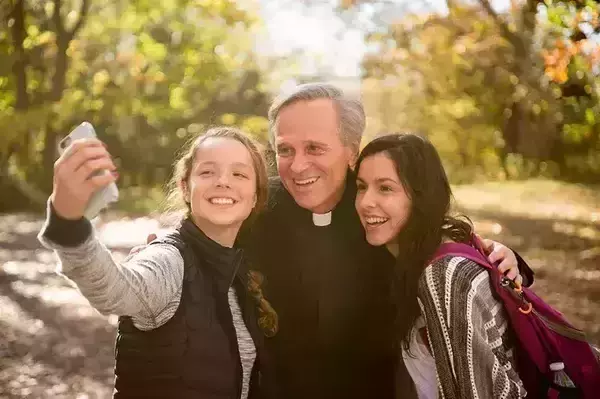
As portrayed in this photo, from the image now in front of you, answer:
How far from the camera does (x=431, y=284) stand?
219 centimetres

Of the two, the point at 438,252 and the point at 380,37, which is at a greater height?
the point at 380,37

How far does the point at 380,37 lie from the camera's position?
54.1 feet

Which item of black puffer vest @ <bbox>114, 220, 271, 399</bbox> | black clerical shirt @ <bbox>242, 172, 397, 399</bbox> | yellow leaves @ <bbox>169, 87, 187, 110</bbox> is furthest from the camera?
yellow leaves @ <bbox>169, 87, 187, 110</bbox>

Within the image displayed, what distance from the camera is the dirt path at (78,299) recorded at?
5355mm

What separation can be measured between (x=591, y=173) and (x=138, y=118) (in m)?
14.2

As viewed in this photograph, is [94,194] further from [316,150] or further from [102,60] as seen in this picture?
[102,60]

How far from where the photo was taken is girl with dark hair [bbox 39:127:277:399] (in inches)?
61.4

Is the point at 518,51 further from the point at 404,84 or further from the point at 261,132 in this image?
the point at 404,84

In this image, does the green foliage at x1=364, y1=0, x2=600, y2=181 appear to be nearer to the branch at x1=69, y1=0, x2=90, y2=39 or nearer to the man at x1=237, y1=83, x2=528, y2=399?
the branch at x1=69, y1=0, x2=90, y2=39

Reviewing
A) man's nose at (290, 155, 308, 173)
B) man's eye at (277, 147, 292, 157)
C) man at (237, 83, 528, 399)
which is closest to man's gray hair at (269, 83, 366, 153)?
man at (237, 83, 528, 399)

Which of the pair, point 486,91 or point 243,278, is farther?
point 486,91

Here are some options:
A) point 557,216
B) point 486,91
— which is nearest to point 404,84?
point 486,91

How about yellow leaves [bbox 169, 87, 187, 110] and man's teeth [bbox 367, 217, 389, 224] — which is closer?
man's teeth [bbox 367, 217, 389, 224]

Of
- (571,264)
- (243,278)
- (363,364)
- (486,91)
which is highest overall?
(486,91)
